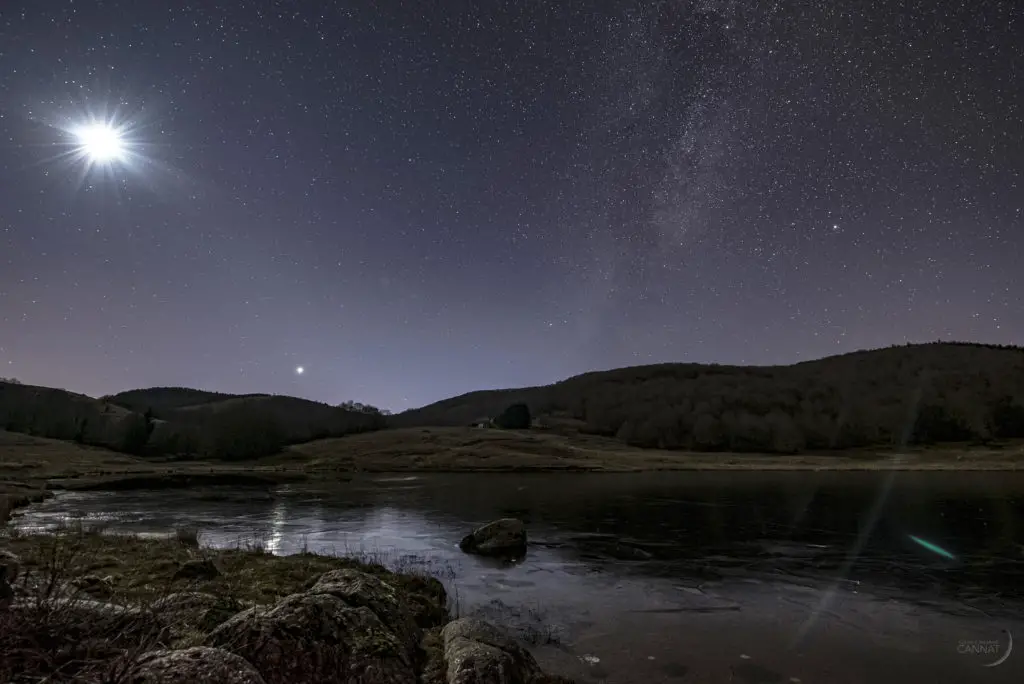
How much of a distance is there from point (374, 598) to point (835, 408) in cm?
17450

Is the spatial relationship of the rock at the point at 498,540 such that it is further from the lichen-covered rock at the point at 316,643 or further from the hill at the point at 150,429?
the hill at the point at 150,429

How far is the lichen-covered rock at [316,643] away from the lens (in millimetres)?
7578

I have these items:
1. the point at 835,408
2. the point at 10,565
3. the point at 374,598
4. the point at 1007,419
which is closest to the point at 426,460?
the point at 10,565

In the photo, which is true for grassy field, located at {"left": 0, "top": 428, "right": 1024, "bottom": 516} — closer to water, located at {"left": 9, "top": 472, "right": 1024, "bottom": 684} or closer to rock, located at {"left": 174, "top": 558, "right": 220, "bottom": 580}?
water, located at {"left": 9, "top": 472, "right": 1024, "bottom": 684}

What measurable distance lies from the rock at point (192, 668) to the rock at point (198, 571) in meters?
14.3

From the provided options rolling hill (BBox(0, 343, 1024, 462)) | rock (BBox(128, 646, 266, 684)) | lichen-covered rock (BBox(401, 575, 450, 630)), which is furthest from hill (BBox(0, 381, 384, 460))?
rock (BBox(128, 646, 266, 684))

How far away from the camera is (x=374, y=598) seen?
1058 centimetres

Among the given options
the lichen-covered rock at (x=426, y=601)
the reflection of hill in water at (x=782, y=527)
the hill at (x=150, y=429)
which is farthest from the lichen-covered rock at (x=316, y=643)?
the hill at (x=150, y=429)

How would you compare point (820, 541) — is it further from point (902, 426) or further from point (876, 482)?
point (902, 426)

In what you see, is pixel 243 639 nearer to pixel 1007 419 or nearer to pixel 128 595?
pixel 128 595

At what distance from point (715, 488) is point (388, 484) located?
39.6m

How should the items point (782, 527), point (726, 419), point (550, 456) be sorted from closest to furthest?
point (782, 527), point (550, 456), point (726, 419)

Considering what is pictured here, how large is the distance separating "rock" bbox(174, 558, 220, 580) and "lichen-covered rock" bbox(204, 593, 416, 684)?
11.2m

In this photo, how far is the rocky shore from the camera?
5441mm
